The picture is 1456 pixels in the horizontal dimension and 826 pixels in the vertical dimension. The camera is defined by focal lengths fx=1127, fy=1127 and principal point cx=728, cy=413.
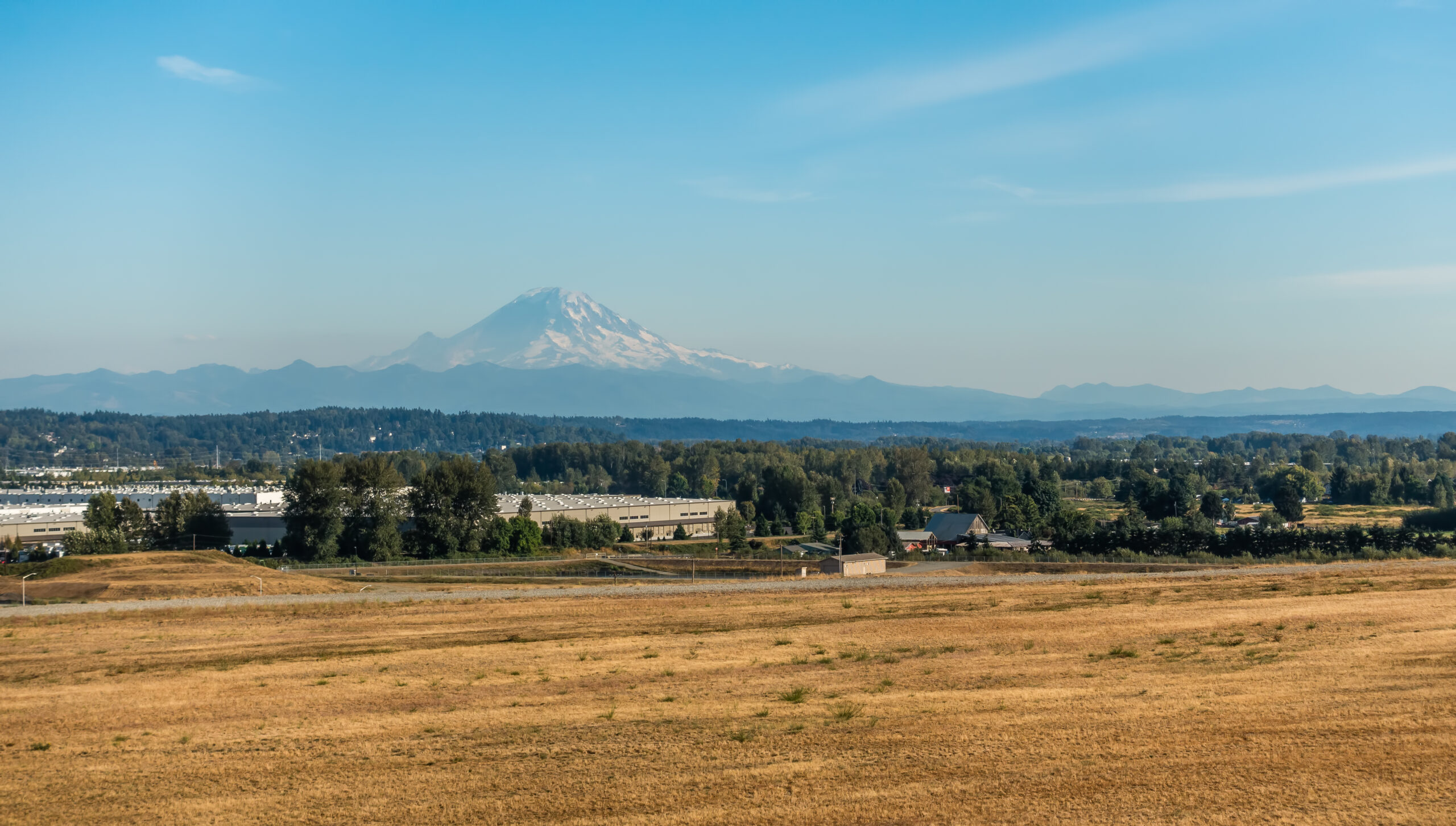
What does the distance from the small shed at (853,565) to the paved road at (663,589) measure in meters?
5.63

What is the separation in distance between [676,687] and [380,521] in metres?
51.7

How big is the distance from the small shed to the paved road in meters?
5.63

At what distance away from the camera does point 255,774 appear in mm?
14367

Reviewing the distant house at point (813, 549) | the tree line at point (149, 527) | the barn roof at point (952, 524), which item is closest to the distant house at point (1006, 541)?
the barn roof at point (952, 524)

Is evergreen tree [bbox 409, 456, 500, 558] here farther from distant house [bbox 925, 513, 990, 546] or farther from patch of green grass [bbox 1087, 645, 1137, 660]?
patch of green grass [bbox 1087, 645, 1137, 660]

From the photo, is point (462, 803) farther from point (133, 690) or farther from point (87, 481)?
point (87, 481)

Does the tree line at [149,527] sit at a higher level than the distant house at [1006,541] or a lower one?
higher

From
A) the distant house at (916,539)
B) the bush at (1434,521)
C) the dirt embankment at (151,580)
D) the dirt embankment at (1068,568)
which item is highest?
the dirt embankment at (151,580)

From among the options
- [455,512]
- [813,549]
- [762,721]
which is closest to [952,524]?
[813,549]

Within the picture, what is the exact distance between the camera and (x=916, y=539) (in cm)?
8238

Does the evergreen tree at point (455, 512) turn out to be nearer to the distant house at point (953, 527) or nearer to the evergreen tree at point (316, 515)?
the evergreen tree at point (316, 515)

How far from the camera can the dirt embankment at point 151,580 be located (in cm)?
4109

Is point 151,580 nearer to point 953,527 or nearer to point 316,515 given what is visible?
point 316,515

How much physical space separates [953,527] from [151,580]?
55.2 metres
